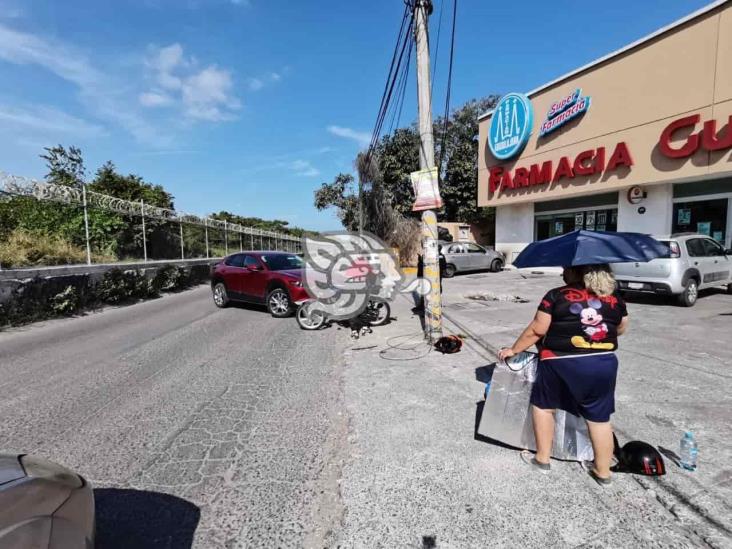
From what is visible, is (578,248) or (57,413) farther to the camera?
(57,413)

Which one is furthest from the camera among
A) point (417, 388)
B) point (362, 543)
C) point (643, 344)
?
point (643, 344)

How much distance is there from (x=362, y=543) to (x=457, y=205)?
30206 mm

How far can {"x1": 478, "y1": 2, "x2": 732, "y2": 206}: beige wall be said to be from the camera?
12266mm

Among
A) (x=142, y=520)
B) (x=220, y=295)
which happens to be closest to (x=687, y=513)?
(x=142, y=520)

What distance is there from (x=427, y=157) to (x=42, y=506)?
642cm

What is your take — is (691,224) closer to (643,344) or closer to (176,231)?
(643,344)

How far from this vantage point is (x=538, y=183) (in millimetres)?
18828

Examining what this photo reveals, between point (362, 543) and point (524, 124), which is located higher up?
point (524, 124)

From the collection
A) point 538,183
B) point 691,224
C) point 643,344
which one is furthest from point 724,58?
point 643,344

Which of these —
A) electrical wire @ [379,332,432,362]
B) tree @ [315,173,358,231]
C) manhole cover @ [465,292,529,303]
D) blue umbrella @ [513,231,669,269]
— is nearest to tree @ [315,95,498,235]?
tree @ [315,173,358,231]

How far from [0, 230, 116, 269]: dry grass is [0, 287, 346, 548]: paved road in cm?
472

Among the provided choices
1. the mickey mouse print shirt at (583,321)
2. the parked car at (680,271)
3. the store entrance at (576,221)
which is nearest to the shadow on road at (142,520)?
the mickey mouse print shirt at (583,321)

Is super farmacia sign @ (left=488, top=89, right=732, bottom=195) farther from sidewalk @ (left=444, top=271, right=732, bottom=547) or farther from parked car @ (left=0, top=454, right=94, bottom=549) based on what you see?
parked car @ (left=0, top=454, right=94, bottom=549)

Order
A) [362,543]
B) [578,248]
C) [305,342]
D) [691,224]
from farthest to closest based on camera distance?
[691,224] < [305,342] < [578,248] < [362,543]
